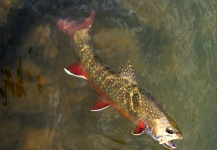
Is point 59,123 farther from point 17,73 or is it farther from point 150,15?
point 150,15

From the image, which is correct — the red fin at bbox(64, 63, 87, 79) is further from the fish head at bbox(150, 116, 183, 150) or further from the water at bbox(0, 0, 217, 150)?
the fish head at bbox(150, 116, 183, 150)

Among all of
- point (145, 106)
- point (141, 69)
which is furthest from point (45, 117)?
point (141, 69)

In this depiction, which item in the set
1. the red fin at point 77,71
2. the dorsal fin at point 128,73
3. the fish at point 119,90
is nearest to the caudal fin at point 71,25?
the fish at point 119,90

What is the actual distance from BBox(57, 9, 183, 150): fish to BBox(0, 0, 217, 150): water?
0.51 feet

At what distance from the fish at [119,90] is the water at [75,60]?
6.1 inches

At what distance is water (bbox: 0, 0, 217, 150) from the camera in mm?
3072

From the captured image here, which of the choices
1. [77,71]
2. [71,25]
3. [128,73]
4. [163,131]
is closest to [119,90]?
[128,73]

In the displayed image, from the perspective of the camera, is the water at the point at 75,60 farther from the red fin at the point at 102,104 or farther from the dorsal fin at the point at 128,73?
the dorsal fin at the point at 128,73

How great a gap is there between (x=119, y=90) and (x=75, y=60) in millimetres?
517

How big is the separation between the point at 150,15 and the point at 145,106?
1.40 metres

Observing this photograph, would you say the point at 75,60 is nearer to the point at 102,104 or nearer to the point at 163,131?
the point at 102,104

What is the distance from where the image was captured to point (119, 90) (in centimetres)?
298

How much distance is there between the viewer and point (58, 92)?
3.20 m

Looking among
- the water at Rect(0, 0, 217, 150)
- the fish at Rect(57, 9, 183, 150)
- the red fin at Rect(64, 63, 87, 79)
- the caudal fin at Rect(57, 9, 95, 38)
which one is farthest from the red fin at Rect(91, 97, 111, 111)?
the caudal fin at Rect(57, 9, 95, 38)
